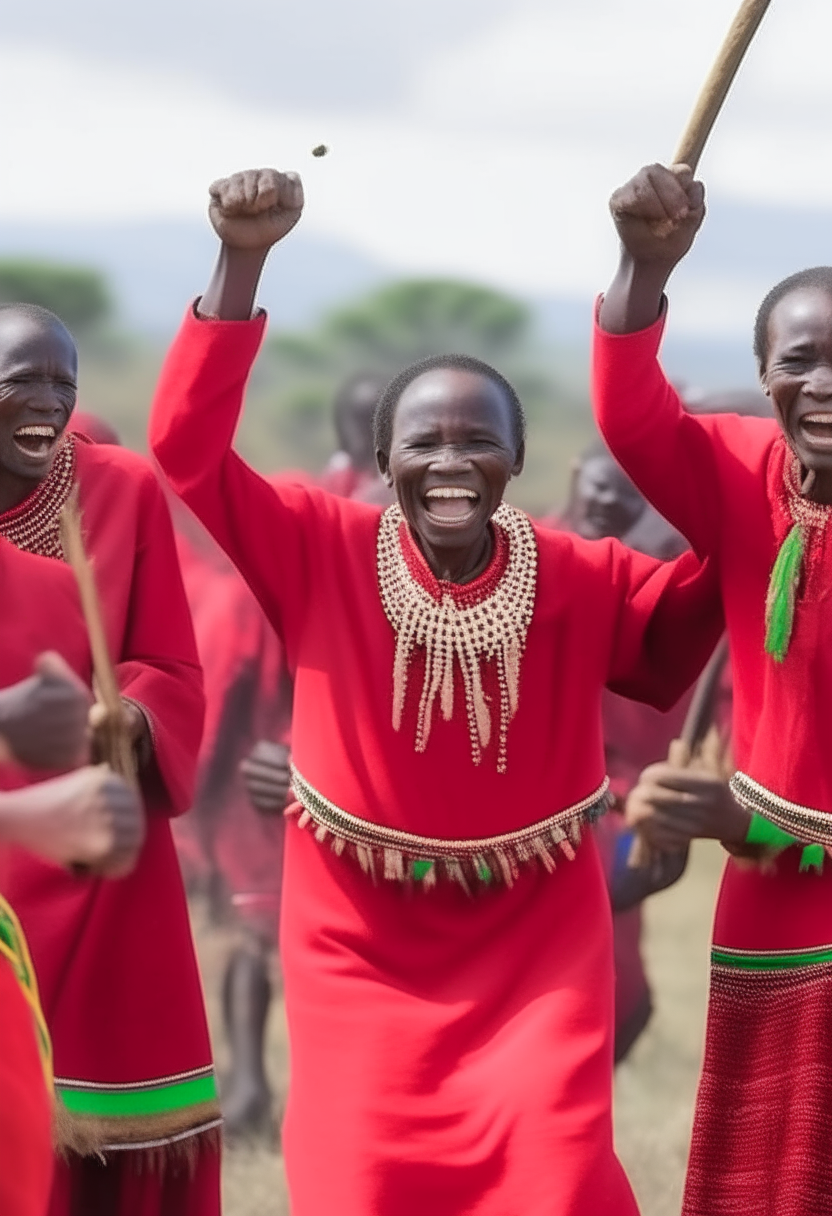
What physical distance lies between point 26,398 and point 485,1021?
1.58 meters

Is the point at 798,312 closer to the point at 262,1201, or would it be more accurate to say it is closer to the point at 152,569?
the point at 152,569

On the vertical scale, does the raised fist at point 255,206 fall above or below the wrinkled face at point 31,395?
above

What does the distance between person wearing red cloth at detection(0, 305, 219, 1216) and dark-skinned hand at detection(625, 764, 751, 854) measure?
1089mm

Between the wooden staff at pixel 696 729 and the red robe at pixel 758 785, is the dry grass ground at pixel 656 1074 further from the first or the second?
the wooden staff at pixel 696 729

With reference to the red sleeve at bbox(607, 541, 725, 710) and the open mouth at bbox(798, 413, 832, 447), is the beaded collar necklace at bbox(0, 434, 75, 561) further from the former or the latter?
the open mouth at bbox(798, 413, 832, 447)

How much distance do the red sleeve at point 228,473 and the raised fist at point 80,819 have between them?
5.63 feet

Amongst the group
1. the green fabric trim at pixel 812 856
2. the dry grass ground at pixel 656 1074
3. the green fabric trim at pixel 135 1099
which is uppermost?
the green fabric trim at pixel 812 856

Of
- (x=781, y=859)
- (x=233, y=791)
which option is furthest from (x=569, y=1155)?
(x=233, y=791)

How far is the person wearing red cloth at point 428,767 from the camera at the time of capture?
5875mm

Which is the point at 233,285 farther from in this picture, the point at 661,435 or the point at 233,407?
the point at 661,435

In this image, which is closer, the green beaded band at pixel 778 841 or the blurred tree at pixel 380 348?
the green beaded band at pixel 778 841

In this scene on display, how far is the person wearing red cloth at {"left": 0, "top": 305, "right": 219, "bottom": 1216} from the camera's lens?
6.02m

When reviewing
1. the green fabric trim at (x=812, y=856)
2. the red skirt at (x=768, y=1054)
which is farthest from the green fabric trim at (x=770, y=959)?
the green fabric trim at (x=812, y=856)

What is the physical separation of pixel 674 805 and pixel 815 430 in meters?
0.85
